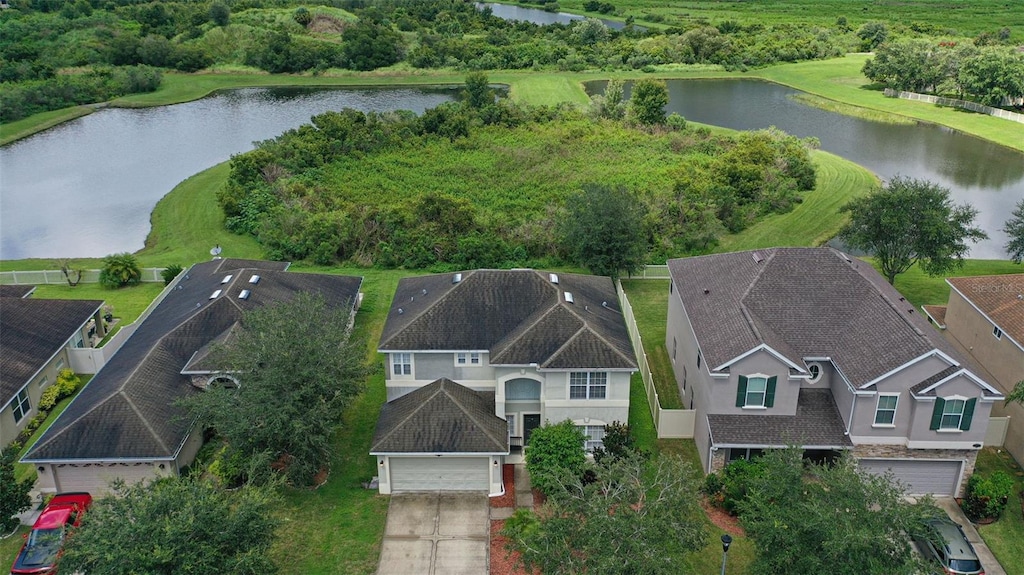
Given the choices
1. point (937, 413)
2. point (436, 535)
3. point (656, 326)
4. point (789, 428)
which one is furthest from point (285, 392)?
point (937, 413)

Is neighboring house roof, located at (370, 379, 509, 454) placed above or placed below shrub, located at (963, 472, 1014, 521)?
above

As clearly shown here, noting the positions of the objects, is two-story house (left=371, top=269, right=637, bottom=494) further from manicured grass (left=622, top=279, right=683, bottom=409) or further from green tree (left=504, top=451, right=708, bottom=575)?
green tree (left=504, top=451, right=708, bottom=575)

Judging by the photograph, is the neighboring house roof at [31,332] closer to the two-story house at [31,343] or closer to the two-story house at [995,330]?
the two-story house at [31,343]

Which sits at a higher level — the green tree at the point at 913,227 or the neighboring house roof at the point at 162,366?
the green tree at the point at 913,227

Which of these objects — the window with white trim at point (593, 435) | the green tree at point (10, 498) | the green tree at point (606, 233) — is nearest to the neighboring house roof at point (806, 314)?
the window with white trim at point (593, 435)

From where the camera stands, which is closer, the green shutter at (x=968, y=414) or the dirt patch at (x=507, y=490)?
the green shutter at (x=968, y=414)

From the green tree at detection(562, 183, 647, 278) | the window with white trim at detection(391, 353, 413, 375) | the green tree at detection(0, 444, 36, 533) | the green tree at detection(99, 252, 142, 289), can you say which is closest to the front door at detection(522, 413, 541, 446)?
the window with white trim at detection(391, 353, 413, 375)

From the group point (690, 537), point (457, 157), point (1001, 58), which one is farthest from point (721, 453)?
point (1001, 58)

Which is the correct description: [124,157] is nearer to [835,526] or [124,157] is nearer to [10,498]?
[10,498]
